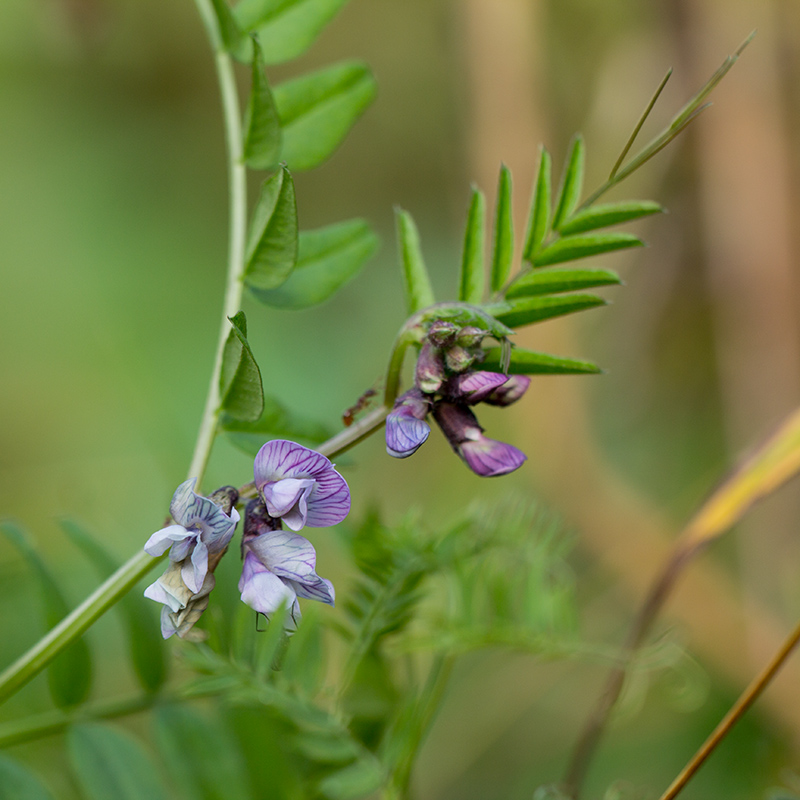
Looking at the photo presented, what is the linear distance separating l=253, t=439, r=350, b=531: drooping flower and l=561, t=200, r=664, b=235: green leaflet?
31 cm

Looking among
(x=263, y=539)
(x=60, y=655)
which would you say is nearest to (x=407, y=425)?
(x=263, y=539)

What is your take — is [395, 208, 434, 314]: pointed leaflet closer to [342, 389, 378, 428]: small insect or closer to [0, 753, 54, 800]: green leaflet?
[342, 389, 378, 428]: small insect

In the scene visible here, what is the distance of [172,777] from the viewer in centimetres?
75

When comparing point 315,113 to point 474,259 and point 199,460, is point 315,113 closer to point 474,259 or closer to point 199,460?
point 474,259

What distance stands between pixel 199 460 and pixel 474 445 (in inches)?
8.3

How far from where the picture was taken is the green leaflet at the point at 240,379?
1.66 ft

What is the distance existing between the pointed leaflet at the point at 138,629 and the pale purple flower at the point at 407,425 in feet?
1.24

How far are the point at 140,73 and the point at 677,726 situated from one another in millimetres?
3035

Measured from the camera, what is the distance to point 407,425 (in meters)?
0.51

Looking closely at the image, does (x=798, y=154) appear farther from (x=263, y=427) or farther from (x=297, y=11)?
(x=263, y=427)

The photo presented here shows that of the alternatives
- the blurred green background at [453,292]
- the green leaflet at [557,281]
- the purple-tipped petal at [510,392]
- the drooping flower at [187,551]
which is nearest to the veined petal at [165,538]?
the drooping flower at [187,551]

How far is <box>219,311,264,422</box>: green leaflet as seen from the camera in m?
0.51

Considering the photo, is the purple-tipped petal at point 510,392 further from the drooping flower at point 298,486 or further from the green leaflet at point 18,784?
the green leaflet at point 18,784

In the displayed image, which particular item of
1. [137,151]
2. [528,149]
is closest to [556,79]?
[528,149]
